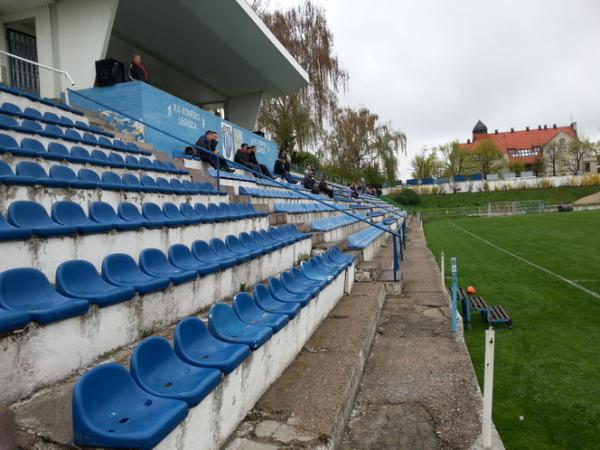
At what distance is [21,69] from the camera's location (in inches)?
379

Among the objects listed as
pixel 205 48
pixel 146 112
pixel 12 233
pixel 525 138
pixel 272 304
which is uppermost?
pixel 525 138

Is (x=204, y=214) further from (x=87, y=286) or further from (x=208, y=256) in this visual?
(x=87, y=286)

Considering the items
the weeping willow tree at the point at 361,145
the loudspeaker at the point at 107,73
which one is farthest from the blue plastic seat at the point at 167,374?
the weeping willow tree at the point at 361,145

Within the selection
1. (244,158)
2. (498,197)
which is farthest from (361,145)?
(244,158)

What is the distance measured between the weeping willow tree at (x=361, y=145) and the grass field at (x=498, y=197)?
7.61 metres

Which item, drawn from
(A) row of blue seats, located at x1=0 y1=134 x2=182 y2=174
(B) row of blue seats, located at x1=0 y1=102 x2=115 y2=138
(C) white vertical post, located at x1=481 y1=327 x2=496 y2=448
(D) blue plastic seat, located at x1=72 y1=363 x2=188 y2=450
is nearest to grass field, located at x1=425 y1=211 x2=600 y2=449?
(C) white vertical post, located at x1=481 y1=327 x2=496 y2=448

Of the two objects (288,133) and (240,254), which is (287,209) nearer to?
(240,254)

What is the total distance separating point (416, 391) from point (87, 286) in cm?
233

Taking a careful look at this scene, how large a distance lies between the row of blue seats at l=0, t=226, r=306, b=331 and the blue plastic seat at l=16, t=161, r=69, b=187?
3.67 feet

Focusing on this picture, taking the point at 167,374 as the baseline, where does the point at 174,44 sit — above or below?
above

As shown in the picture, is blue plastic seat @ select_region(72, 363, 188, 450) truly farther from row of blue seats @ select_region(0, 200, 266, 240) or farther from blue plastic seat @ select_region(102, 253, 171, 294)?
row of blue seats @ select_region(0, 200, 266, 240)

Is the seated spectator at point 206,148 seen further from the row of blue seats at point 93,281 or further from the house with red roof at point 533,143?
→ the house with red roof at point 533,143

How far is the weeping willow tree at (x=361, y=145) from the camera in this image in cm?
3281

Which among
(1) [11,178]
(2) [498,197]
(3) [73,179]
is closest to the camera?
(1) [11,178]
